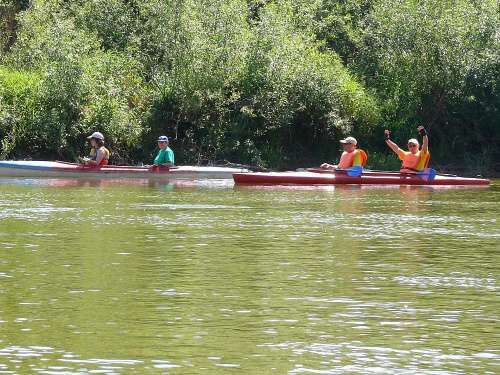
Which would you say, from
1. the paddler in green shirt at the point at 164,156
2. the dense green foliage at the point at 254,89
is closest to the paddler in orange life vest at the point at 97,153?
the paddler in green shirt at the point at 164,156

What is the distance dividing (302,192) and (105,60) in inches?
458

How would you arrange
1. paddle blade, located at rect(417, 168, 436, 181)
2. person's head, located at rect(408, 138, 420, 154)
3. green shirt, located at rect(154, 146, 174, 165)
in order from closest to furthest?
paddle blade, located at rect(417, 168, 436, 181), person's head, located at rect(408, 138, 420, 154), green shirt, located at rect(154, 146, 174, 165)

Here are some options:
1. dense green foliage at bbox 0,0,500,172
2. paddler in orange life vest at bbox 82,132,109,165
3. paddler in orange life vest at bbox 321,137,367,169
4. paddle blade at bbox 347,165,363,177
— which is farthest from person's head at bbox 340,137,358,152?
dense green foliage at bbox 0,0,500,172

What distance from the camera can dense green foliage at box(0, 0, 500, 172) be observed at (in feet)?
100

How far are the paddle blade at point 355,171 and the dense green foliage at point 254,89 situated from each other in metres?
7.05

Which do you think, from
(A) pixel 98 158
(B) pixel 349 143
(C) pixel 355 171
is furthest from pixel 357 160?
(A) pixel 98 158

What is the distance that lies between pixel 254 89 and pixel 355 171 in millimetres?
8114

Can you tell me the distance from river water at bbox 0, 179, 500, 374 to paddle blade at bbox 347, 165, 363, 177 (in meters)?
6.77

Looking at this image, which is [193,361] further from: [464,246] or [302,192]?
[302,192]

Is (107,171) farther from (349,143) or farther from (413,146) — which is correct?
(413,146)

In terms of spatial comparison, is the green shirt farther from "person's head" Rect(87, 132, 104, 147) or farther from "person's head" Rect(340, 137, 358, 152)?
"person's head" Rect(340, 137, 358, 152)

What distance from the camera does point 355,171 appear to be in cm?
2416

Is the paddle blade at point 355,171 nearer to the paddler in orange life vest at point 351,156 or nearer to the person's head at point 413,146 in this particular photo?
the paddler in orange life vest at point 351,156

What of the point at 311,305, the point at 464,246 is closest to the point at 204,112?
the point at 464,246
